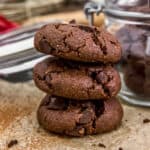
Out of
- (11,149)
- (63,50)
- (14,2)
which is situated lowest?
(14,2)

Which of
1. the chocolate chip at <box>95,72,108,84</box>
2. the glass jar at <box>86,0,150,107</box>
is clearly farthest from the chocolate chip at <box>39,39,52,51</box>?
the glass jar at <box>86,0,150,107</box>

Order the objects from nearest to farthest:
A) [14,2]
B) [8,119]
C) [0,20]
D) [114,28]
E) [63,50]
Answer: [63,50]
[8,119]
[114,28]
[0,20]
[14,2]

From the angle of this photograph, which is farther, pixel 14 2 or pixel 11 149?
pixel 14 2

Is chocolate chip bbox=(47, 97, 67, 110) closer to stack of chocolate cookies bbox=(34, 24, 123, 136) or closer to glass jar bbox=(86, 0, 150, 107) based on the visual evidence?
stack of chocolate cookies bbox=(34, 24, 123, 136)

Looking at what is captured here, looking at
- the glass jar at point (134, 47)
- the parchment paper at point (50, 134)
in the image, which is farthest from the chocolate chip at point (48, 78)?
the glass jar at point (134, 47)

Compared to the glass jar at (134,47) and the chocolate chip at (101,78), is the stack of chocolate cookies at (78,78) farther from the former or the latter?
the glass jar at (134,47)

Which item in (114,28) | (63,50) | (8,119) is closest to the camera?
(63,50)

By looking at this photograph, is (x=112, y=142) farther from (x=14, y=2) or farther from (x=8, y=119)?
(x=14, y=2)

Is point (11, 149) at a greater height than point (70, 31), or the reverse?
point (70, 31)

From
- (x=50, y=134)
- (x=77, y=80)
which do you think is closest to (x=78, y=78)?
(x=77, y=80)

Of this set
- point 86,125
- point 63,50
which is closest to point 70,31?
point 63,50
